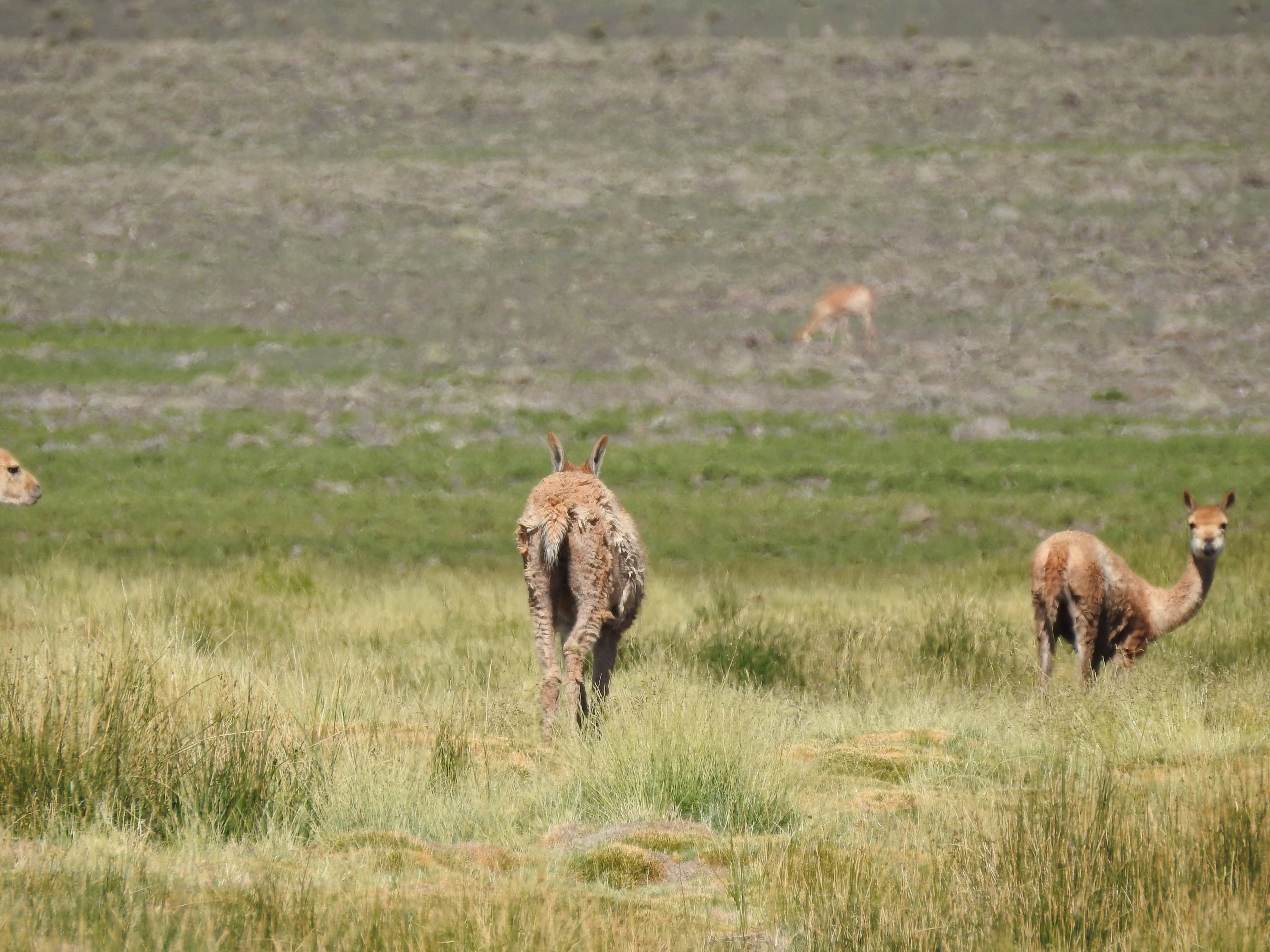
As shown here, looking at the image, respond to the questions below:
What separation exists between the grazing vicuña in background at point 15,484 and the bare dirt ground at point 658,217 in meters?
13.7

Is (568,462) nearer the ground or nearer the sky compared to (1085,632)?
nearer the sky

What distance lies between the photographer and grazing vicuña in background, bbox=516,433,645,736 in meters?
9.62

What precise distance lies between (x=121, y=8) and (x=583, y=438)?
39.1 m

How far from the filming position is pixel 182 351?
3469cm

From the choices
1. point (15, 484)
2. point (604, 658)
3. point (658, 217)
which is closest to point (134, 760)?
point (604, 658)

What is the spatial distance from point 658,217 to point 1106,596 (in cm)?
3280

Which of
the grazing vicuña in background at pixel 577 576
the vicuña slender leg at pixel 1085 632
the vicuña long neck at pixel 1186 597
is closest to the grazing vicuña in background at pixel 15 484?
the grazing vicuña in background at pixel 577 576

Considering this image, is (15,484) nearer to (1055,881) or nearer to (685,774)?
(685,774)

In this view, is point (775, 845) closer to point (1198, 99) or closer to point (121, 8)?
point (1198, 99)

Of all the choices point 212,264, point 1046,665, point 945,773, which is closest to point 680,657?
point 1046,665

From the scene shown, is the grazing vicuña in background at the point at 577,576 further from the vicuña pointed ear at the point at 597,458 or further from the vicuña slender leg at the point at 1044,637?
the vicuña slender leg at the point at 1044,637

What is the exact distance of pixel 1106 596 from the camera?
12.0 meters

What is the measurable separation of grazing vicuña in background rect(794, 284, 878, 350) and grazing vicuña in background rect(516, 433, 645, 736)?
26132 millimetres

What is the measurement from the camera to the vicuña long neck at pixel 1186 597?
12008 mm
